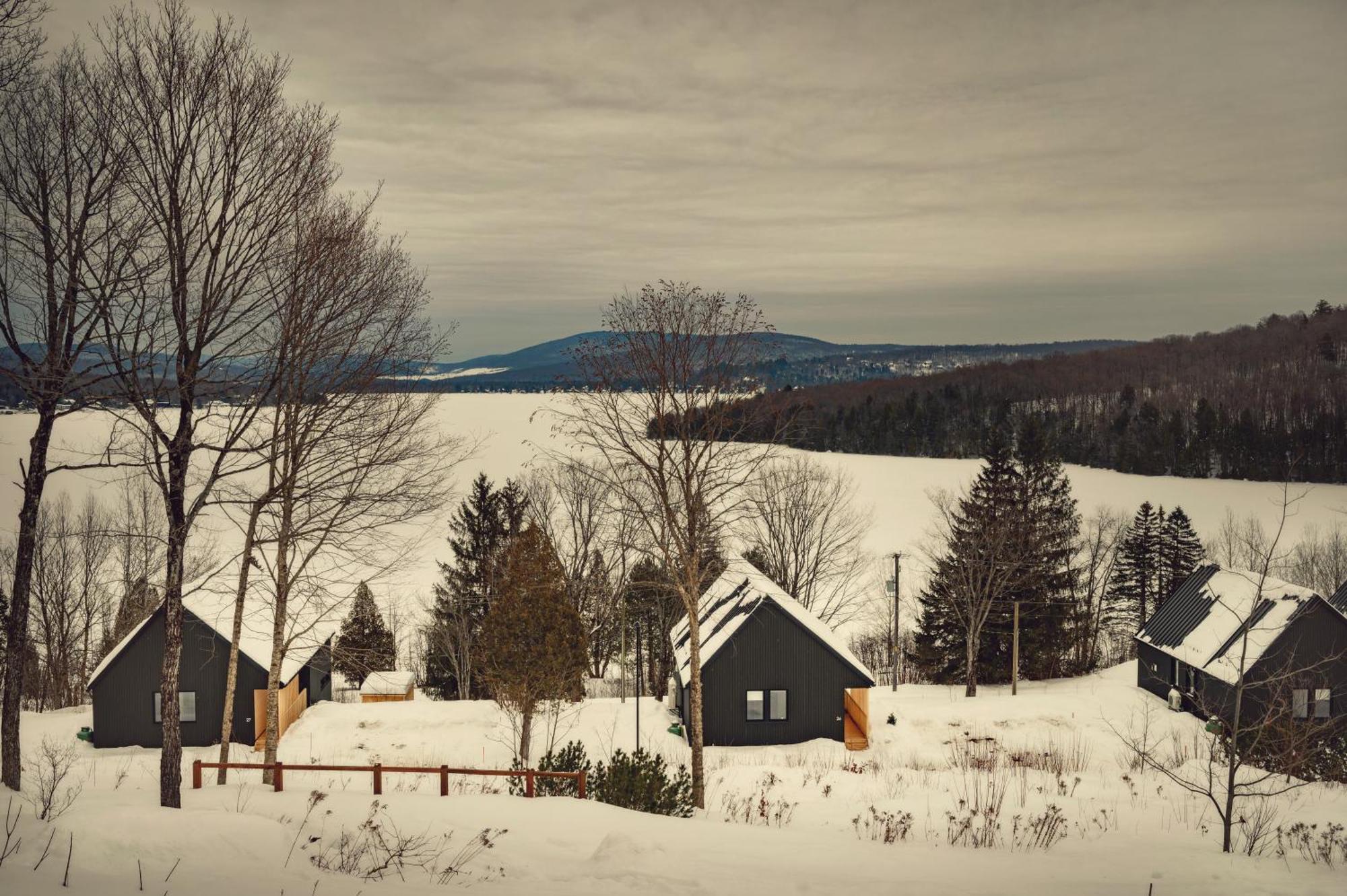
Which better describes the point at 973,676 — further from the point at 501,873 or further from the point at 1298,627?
the point at 501,873

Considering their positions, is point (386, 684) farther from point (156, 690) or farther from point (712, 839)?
point (712, 839)

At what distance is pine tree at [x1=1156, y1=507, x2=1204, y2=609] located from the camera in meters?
47.5

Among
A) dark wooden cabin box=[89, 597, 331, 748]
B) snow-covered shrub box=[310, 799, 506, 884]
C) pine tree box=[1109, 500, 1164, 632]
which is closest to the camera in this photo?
snow-covered shrub box=[310, 799, 506, 884]

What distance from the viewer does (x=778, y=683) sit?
26.5 meters

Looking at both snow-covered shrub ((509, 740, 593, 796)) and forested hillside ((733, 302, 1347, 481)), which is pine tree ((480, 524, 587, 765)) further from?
forested hillside ((733, 302, 1347, 481))

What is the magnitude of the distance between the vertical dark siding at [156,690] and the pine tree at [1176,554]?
1858 inches

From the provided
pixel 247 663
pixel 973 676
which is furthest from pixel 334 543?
pixel 973 676

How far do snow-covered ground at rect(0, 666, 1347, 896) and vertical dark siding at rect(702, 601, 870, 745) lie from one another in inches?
200

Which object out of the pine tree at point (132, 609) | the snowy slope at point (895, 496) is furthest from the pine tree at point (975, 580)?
the pine tree at point (132, 609)

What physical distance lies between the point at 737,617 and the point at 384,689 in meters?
16.4

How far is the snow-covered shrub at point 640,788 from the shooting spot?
516 inches

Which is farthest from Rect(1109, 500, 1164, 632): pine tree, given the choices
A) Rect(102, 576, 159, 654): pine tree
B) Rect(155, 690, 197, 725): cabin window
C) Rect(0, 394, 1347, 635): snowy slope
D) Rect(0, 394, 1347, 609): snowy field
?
Rect(102, 576, 159, 654): pine tree

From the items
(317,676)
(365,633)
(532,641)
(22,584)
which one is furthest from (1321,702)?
(365,633)

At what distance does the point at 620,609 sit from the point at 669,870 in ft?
101
